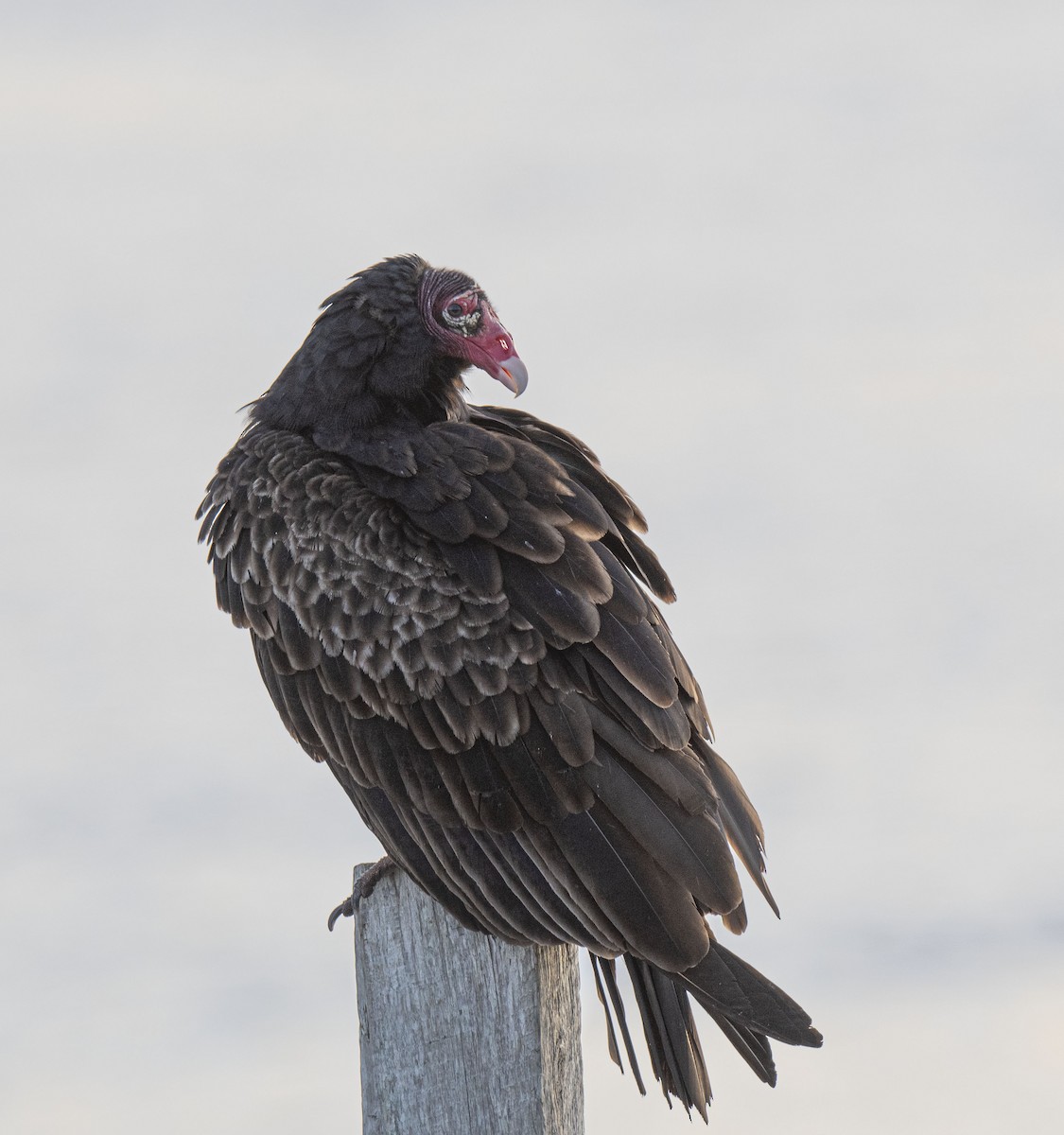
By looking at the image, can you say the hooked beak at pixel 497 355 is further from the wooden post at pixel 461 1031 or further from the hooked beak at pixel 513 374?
the wooden post at pixel 461 1031

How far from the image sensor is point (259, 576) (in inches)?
174

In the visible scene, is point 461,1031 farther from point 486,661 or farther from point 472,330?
point 472,330

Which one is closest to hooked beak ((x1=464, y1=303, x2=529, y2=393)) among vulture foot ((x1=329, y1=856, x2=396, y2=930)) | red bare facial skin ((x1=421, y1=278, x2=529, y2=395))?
red bare facial skin ((x1=421, y1=278, x2=529, y2=395))

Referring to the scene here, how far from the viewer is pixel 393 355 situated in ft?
15.5

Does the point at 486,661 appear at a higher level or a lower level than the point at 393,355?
lower

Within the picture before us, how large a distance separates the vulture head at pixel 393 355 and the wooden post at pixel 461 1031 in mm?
1640

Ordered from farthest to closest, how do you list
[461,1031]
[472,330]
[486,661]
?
1. [472,330]
2. [486,661]
3. [461,1031]

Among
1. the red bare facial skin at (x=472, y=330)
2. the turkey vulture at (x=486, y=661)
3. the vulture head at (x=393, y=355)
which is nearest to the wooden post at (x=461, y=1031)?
the turkey vulture at (x=486, y=661)

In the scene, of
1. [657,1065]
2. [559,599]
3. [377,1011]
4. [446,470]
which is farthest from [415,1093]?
[446,470]

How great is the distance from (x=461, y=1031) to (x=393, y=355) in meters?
2.14

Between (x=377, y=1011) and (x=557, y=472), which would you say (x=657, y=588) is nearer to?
(x=557, y=472)

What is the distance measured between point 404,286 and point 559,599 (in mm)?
1317

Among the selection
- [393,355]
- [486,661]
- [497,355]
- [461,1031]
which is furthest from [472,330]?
[461,1031]

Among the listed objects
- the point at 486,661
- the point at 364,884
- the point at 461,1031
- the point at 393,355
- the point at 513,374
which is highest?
the point at 393,355
